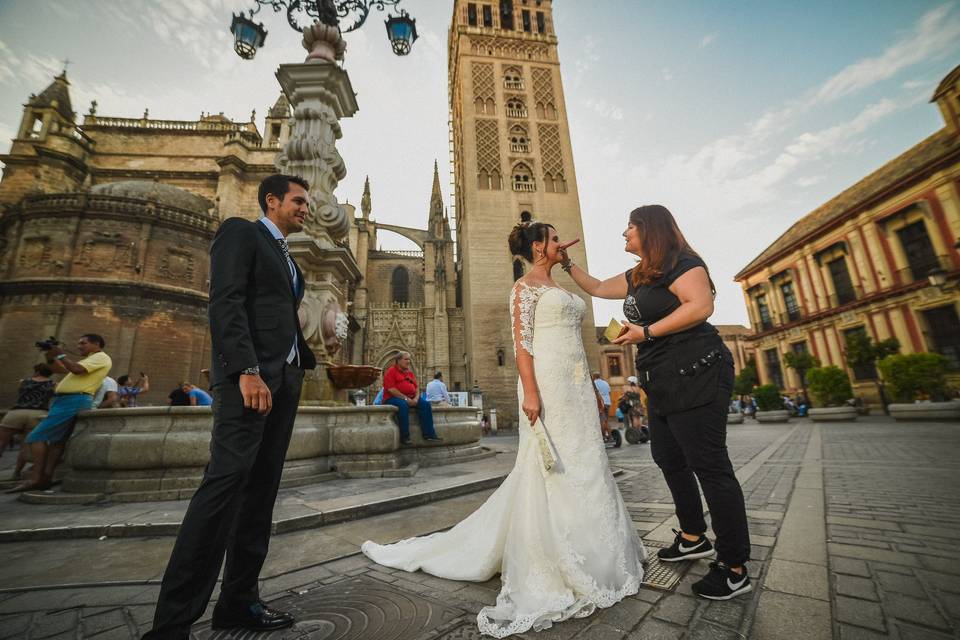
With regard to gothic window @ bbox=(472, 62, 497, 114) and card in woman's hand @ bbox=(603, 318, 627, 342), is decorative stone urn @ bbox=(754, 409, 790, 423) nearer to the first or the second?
card in woman's hand @ bbox=(603, 318, 627, 342)

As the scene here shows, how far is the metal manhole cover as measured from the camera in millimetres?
1367

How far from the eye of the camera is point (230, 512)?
1.33 m

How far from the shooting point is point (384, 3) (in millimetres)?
5961

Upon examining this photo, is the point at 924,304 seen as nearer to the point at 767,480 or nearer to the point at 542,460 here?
the point at 767,480

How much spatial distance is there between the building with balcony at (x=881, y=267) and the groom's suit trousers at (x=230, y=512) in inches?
631

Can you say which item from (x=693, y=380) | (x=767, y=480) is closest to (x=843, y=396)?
(x=767, y=480)

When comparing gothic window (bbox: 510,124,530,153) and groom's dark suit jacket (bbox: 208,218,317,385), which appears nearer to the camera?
groom's dark suit jacket (bbox: 208,218,317,385)

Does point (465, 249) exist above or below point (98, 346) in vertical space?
above

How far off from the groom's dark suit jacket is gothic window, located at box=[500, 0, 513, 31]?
1300 inches

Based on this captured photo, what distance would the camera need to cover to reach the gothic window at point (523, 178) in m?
23.0

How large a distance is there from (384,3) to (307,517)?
712 centimetres

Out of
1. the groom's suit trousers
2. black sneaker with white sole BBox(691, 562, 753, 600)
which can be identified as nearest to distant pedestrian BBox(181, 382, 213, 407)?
the groom's suit trousers

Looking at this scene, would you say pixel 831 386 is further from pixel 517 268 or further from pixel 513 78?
pixel 513 78

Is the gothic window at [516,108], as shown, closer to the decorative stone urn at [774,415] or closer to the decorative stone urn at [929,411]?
the decorative stone urn at [774,415]
